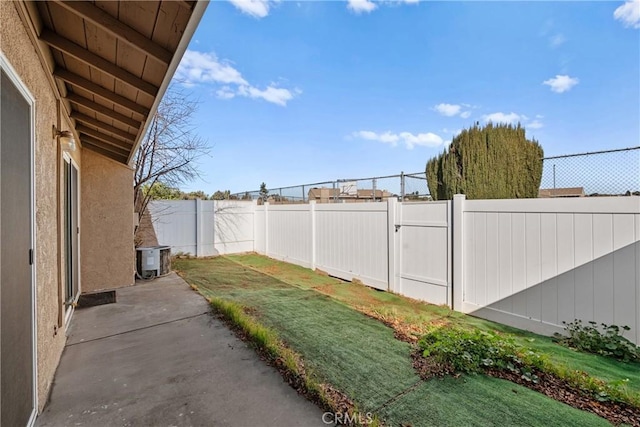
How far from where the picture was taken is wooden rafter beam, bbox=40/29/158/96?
218 cm

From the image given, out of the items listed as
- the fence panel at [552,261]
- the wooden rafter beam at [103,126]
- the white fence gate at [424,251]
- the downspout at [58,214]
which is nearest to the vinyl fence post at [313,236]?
the white fence gate at [424,251]

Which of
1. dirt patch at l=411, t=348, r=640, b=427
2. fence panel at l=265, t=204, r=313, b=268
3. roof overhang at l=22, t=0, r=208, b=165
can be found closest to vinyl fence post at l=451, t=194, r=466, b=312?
dirt patch at l=411, t=348, r=640, b=427

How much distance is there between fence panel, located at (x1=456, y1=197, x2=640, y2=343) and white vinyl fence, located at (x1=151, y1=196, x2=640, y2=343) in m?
0.01

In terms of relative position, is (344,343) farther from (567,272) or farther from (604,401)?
(567,272)

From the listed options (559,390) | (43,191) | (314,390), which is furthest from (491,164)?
(43,191)

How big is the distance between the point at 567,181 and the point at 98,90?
273 inches

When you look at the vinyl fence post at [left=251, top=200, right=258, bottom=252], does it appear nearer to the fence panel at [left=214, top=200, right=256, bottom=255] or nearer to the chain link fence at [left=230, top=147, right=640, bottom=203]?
the fence panel at [left=214, top=200, right=256, bottom=255]

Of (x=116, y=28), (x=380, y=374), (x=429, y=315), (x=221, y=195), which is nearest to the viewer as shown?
(x=116, y=28)

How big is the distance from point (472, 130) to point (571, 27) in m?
2.69

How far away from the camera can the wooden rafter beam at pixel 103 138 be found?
462cm

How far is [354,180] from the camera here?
7848mm

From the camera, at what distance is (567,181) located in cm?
512

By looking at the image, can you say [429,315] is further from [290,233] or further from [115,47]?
[290,233]

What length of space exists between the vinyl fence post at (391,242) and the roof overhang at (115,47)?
4.48 meters
